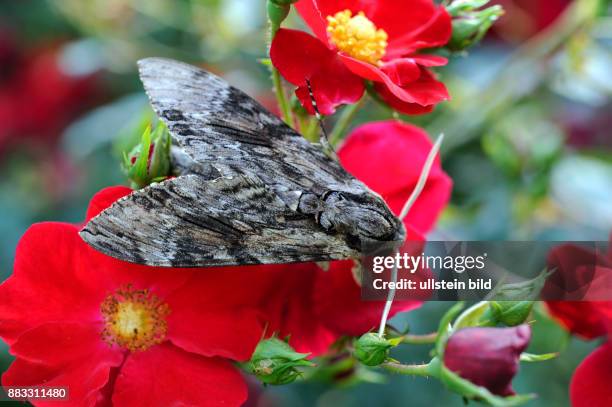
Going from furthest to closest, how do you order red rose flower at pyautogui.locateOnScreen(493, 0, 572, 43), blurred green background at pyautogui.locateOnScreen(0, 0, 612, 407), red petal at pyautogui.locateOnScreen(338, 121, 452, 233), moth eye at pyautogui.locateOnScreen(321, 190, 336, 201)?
red rose flower at pyautogui.locateOnScreen(493, 0, 572, 43) → blurred green background at pyautogui.locateOnScreen(0, 0, 612, 407) → red petal at pyautogui.locateOnScreen(338, 121, 452, 233) → moth eye at pyautogui.locateOnScreen(321, 190, 336, 201)

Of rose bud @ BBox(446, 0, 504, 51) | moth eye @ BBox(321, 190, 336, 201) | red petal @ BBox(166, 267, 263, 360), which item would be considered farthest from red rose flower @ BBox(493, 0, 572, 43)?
red petal @ BBox(166, 267, 263, 360)

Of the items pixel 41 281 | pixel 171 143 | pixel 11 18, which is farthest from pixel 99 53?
pixel 41 281

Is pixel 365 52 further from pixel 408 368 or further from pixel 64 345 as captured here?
pixel 64 345

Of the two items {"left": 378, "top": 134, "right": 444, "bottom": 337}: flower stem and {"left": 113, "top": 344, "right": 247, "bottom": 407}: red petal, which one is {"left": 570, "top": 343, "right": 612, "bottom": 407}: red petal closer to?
{"left": 378, "top": 134, "right": 444, "bottom": 337}: flower stem

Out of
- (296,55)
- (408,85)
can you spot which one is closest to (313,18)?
(296,55)

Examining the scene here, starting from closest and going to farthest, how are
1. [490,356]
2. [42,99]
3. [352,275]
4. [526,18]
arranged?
[490,356] < [352,275] < [526,18] < [42,99]

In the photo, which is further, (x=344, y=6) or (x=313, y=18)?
(x=344, y=6)
